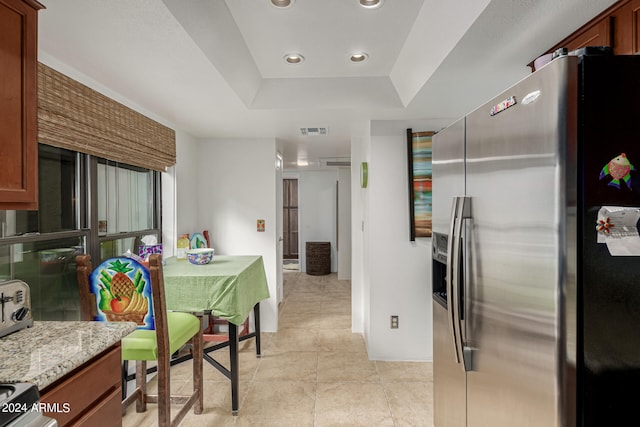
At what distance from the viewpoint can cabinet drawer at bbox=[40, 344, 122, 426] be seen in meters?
1.06

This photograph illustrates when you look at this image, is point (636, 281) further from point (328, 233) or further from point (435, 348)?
point (328, 233)

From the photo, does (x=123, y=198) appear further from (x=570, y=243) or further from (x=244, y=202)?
(x=570, y=243)

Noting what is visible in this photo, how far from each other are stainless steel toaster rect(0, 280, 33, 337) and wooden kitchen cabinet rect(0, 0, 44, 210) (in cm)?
31

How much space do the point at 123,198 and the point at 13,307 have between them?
4.96 ft

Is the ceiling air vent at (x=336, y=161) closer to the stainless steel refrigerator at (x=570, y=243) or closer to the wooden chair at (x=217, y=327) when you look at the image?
the wooden chair at (x=217, y=327)

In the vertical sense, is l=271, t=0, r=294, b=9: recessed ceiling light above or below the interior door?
above

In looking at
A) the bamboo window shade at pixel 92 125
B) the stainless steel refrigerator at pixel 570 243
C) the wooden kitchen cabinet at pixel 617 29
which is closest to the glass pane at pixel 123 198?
the bamboo window shade at pixel 92 125

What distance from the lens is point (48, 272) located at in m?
2.00

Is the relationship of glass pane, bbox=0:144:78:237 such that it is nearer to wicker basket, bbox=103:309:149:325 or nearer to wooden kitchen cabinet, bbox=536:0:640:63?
wicker basket, bbox=103:309:149:325

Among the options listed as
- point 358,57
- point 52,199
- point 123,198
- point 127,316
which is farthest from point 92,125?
point 358,57

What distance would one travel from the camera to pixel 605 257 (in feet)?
3.00

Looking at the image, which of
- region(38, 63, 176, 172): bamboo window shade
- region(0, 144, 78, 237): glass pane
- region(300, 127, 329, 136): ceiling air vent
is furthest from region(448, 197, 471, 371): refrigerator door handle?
region(300, 127, 329, 136): ceiling air vent

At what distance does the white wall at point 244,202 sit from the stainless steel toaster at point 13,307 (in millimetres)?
2433

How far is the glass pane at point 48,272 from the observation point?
1.78 m
